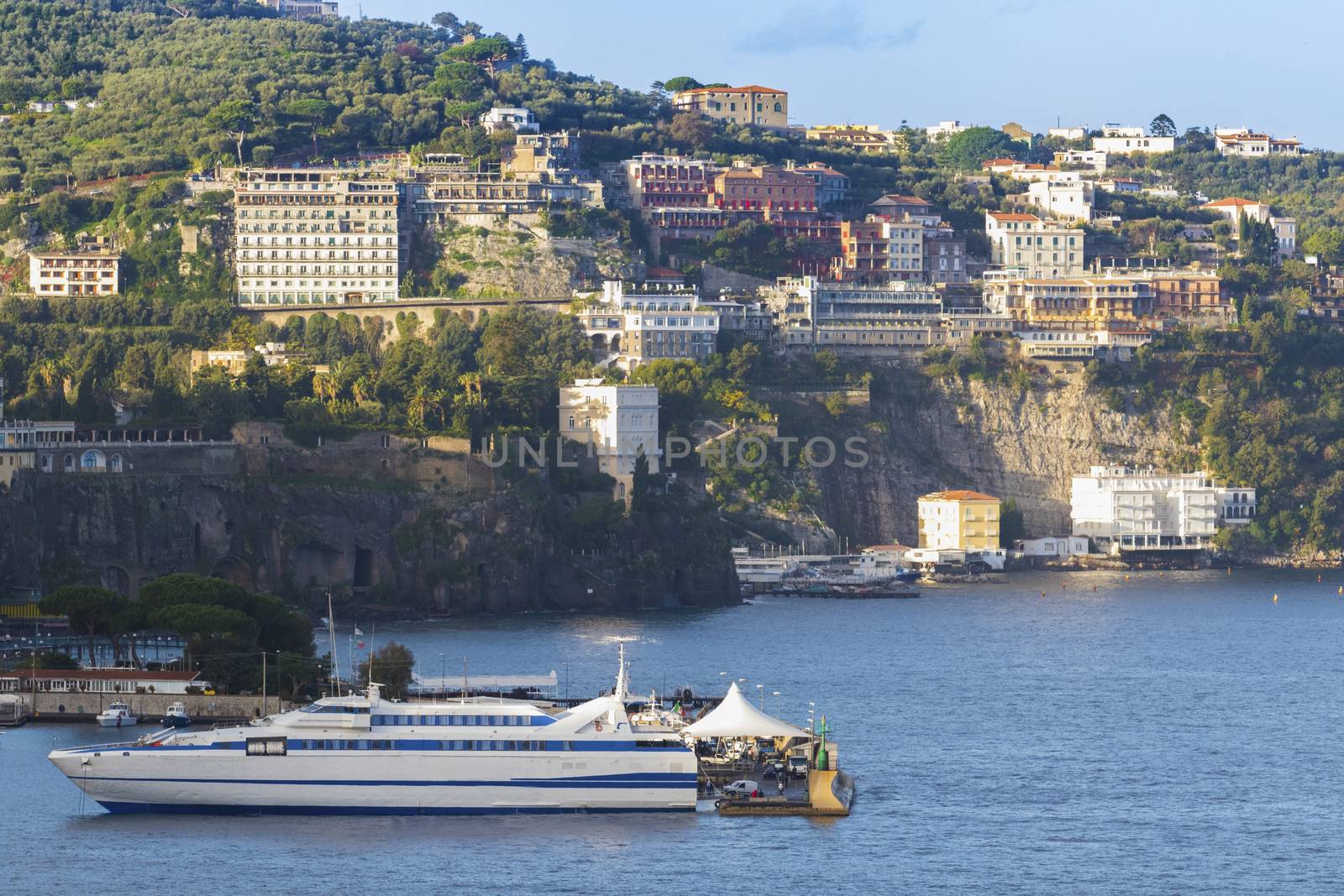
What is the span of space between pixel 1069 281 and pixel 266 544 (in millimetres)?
60218

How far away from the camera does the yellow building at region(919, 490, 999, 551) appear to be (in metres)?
140

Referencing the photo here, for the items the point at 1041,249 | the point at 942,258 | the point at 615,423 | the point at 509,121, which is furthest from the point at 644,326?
the point at 1041,249

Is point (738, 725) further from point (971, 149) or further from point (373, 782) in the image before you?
point (971, 149)

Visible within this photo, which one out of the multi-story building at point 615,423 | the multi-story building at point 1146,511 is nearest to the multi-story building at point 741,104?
the multi-story building at point 1146,511

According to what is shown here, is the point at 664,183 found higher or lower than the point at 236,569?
higher

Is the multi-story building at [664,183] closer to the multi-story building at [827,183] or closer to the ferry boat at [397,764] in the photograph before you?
the multi-story building at [827,183]

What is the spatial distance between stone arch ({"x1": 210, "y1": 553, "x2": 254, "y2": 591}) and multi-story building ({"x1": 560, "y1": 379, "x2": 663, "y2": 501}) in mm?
20899

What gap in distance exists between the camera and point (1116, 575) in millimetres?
141875

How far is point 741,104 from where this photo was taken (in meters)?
191

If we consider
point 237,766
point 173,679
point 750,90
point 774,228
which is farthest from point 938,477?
point 237,766

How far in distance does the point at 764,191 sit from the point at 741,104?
28.5 meters

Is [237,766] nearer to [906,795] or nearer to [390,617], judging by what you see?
[906,795]

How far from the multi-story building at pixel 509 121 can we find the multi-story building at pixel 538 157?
155cm

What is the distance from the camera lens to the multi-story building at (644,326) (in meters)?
142
